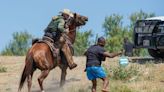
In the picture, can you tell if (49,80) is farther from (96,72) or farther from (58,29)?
(96,72)

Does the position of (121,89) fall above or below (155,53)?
below

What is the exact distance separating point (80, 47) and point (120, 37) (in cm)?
545

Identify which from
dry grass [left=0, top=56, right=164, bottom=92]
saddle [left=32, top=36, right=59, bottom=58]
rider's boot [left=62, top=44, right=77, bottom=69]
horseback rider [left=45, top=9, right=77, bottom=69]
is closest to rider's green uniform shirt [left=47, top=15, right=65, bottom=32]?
horseback rider [left=45, top=9, right=77, bottom=69]

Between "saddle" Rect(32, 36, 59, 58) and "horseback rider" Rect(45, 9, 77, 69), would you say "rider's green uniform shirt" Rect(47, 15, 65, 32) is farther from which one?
"saddle" Rect(32, 36, 59, 58)

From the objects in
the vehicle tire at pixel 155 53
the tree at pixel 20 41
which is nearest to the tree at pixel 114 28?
the tree at pixel 20 41

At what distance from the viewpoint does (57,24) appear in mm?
16578

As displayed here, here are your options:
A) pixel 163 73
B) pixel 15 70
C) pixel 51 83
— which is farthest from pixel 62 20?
pixel 15 70

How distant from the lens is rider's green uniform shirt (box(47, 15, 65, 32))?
54.0 feet

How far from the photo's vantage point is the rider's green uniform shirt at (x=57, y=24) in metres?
16.5

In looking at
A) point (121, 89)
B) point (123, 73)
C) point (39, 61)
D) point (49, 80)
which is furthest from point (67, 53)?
point (123, 73)

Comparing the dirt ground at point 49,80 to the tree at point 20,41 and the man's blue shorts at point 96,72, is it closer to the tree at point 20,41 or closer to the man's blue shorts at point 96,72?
the man's blue shorts at point 96,72

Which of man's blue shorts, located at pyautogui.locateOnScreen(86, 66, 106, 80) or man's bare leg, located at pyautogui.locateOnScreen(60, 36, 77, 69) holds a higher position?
man's bare leg, located at pyautogui.locateOnScreen(60, 36, 77, 69)

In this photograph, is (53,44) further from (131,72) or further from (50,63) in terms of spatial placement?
(131,72)

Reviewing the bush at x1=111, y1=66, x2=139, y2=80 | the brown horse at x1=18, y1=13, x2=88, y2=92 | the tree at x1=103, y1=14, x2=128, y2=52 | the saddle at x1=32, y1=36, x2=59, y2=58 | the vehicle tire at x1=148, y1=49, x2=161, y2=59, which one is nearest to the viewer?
the brown horse at x1=18, y1=13, x2=88, y2=92
